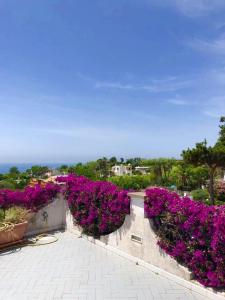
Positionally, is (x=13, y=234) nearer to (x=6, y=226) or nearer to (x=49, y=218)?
(x=6, y=226)

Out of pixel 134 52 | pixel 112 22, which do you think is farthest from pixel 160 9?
pixel 134 52

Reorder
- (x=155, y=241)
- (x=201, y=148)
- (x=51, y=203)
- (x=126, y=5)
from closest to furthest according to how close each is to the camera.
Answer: (x=155, y=241), (x=51, y=203), (x=126, y=5), (x=201, y=148)

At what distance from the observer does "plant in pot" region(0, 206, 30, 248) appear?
7.09m

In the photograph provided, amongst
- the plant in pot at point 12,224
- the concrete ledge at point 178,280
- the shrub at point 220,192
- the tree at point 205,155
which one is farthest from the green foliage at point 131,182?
the concrete ledge at point 178,280

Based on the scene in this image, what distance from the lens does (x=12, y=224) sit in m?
7.29

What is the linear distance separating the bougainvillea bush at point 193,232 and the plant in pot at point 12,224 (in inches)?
144

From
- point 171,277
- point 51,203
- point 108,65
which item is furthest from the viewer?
point 108,65

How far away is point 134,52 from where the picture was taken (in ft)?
56.6

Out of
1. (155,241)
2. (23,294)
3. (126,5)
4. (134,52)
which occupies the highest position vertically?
(134,52)

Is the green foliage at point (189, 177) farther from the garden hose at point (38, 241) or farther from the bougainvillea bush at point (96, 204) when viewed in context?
the garden hose at point (38, 241)

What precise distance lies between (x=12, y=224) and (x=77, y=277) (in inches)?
107

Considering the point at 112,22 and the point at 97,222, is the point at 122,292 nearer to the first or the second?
the point at 97,222

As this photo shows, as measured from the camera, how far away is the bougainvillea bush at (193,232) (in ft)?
14.6

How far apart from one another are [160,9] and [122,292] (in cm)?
981
